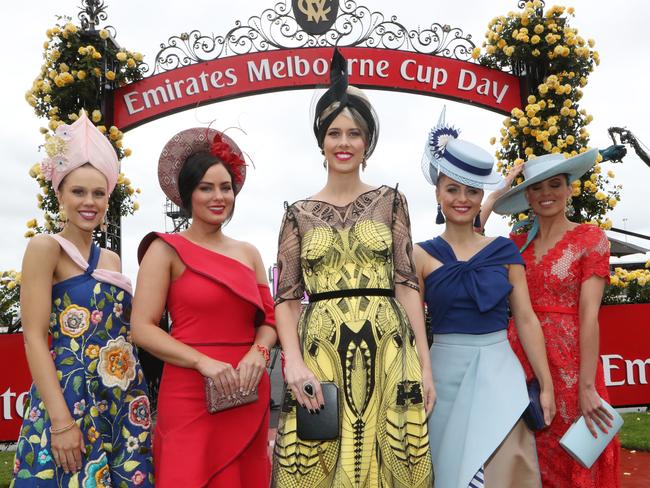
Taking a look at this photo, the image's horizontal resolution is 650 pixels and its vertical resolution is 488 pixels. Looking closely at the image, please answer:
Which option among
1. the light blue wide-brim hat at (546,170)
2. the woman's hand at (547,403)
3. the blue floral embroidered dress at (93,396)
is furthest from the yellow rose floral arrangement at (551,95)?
the blue floral embroidered dress at (93,396)

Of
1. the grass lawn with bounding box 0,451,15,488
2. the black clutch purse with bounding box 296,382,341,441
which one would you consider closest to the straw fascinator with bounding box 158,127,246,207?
the black clutch purse with bounding box 296,382,341,441

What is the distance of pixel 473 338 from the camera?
287 centimetres

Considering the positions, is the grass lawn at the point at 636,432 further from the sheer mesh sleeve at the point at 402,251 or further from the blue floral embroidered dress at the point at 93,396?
the blue floral embroidered dress at the point at 93,396

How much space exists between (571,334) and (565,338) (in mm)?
36

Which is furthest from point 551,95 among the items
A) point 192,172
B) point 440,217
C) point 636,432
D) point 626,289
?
point 192,172

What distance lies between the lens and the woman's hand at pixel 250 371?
8.20ft

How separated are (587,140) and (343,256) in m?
5.49

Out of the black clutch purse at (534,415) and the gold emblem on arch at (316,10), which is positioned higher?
the gold emblem on arch at (316,10)

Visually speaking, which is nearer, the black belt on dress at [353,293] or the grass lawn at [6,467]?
the black belt on dress at [353,293]

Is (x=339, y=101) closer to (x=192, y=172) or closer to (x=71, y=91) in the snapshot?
(x=192, y=172)

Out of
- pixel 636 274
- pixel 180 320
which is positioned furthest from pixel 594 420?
pixel 636 274

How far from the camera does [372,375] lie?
239cm

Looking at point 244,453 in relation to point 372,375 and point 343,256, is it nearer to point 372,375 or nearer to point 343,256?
point 372,375

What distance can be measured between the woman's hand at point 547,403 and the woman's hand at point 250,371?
50.0 inches
